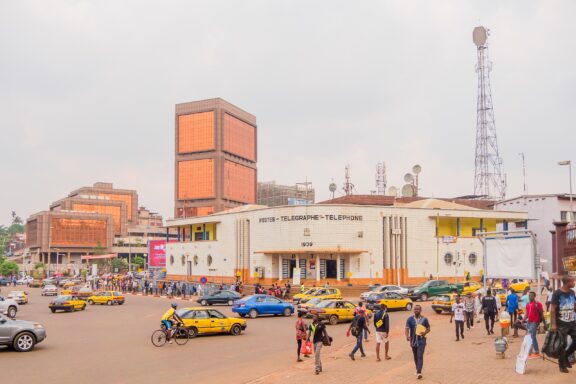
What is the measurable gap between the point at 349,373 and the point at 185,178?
156m

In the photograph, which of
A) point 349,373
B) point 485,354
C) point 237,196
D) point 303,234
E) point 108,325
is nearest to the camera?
point 349,373

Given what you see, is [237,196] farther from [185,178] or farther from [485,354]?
[485,354]

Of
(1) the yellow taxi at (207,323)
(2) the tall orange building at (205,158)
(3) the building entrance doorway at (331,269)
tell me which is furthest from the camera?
(2) the tall orange building at (205,158)

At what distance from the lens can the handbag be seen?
11922mm

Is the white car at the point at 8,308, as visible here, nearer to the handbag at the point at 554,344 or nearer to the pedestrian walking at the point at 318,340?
the pedestrian walking at the point at 318,340

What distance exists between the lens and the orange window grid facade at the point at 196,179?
540 ft

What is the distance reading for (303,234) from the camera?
5488 centimetres

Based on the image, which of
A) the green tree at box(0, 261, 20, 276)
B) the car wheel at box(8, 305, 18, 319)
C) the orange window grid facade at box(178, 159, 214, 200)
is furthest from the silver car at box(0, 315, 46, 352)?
the orange window grid facade at box(178, 159, 214, 200)

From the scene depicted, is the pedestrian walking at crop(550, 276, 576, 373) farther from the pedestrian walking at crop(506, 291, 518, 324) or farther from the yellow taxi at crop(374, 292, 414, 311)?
the yellow taxi at crop(374, 292, 414, 311)

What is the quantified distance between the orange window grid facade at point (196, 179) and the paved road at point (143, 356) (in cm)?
13605

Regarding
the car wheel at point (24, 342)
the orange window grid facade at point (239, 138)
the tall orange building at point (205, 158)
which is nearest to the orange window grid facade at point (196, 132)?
the tall orange building at point (205, 158)

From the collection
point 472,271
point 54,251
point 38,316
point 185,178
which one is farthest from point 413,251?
point 54,251

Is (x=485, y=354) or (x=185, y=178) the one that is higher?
(x=185, y=178)

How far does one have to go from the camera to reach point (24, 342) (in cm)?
1992
